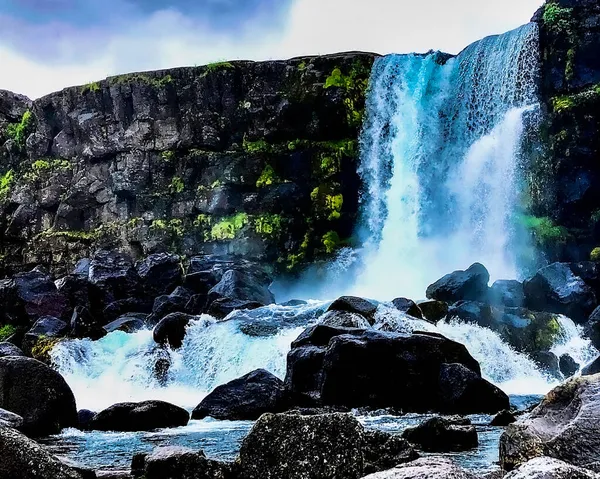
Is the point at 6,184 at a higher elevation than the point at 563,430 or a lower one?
higher

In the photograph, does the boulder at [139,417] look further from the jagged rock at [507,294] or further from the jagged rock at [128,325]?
the jagged rock at [507,294]

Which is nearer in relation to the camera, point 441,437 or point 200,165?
point 441,437

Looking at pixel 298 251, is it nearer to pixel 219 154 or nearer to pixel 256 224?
pixel 256 224

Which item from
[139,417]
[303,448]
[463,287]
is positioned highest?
[463,287]

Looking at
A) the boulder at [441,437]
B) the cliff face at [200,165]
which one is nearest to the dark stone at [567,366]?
the boulder at [441,437]

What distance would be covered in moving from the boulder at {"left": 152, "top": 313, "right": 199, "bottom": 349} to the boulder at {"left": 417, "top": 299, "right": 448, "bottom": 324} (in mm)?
6689

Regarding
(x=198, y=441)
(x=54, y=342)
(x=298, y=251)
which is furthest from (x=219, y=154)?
(x=198, y=441)

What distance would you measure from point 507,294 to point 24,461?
68.3 feet

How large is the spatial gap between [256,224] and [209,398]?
26.9 metres

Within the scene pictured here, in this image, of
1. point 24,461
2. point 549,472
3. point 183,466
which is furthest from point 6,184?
point 549,472

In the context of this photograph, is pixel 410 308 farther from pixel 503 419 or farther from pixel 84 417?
pixel 84 417

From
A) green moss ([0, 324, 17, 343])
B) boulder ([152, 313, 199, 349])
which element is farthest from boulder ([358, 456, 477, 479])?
green moss ([0, 324, 17, 343])

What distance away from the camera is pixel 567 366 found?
731 inches

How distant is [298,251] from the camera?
39.5 metres
